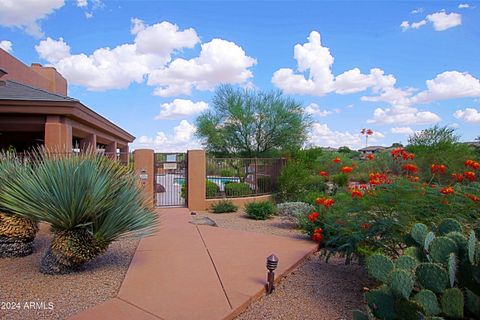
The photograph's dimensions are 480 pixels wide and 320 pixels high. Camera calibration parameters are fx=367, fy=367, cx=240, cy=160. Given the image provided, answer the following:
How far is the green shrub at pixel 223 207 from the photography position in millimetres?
14141

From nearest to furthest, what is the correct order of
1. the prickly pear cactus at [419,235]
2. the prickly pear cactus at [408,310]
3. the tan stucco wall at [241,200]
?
the prickly pear cactus at [408,310] < the prickly pear cactus at [419,235] < the tan stucco wall at [241,200]

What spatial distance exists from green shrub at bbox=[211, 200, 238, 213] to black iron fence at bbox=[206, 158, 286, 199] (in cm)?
113

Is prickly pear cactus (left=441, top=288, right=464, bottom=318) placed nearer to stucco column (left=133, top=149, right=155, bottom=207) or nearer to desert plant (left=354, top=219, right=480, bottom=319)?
desert plant (left=354, top=219, right=480, bottom=319)

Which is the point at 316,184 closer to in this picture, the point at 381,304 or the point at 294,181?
the point at 294,181

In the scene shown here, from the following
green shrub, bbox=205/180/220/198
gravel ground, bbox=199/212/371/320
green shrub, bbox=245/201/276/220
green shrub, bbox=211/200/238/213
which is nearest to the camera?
gravel ground, bbox=199/212/371/320

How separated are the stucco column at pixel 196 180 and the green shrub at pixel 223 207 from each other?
2.02 feet

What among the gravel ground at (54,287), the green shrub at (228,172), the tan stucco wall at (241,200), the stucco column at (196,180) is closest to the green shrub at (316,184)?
the tan stucco wall at (241,200)

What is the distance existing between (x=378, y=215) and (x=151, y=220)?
3.65m

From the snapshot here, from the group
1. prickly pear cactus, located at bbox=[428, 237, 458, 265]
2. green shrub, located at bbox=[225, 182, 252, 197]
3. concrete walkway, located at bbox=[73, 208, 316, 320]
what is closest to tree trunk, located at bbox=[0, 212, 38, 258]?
concrete walkway, located at bbox=[73, 208, 316, 320]

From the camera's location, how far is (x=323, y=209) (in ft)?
27.7

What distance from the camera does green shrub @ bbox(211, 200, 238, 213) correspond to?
1414 centimetres

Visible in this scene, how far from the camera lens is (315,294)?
5.34 meters

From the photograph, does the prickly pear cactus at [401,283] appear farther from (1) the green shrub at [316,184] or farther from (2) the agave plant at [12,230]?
(1) the green shrub at [316,184]

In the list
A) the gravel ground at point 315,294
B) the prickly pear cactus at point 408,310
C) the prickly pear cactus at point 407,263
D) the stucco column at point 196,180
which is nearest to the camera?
the prickly pear cactus at point 408,310
